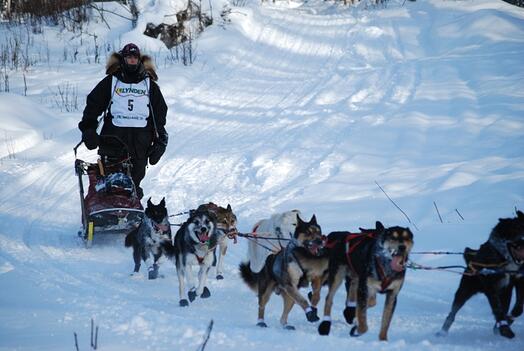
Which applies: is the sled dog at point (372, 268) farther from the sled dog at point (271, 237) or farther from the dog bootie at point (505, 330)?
the dog bootie at point (505, 330)

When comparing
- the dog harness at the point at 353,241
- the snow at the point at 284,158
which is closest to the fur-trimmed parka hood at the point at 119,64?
the snow at the point at 284,158

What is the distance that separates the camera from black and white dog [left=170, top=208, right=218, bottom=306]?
5566 millimetres

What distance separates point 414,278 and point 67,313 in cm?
289

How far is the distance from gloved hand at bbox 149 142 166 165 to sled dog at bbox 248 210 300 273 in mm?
2083

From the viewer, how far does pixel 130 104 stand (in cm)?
700

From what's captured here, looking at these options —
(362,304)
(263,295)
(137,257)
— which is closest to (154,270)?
(137,257)

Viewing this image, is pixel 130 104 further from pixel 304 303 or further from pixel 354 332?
pixel 354 332

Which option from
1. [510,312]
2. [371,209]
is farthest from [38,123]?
[510,312]

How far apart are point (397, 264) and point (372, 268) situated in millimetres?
180

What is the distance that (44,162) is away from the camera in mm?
9281

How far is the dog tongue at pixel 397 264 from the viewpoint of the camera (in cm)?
432

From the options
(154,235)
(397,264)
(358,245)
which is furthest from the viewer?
(154,235)

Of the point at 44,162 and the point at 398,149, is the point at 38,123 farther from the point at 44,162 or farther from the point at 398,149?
the point at 398,149

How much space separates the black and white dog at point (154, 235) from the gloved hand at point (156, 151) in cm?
104
